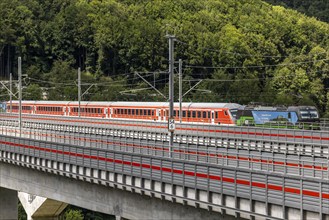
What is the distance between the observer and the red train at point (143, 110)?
74312 mm

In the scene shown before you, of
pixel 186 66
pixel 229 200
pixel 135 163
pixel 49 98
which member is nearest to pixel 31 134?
pixel 135 163

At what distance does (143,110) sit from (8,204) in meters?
30.7

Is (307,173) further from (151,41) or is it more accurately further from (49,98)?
(151,41)

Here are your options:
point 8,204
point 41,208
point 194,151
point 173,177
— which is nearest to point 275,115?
point 41,208

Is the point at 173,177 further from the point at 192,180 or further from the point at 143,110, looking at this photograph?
the point at 143,110

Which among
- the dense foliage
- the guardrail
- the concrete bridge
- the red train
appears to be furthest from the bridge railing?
the dense foliage

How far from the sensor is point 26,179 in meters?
48.0

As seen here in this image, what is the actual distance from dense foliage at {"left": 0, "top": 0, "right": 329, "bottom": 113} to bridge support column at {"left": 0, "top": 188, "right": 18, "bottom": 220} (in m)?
77.2

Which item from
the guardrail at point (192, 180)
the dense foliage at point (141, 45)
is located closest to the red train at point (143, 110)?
the dense foliage at point (141, 45)

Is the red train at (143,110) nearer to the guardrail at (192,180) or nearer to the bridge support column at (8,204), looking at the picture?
the bridge support column at (8,204)

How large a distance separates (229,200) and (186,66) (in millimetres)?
124563

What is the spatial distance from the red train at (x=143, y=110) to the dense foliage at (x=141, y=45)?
92.8 feet

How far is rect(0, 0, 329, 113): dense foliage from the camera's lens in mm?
144125

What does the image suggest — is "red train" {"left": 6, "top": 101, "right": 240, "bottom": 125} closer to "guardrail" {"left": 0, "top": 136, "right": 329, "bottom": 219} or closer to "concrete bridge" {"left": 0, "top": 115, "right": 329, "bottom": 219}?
"concrete bridge" {"left": 0, "top": 115, "right": 329, "bottom": 219}
